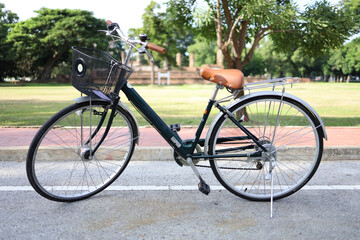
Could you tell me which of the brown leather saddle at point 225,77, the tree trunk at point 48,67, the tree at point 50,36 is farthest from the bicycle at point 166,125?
the tree trunk at point 48,67

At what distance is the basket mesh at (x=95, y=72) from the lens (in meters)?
2.50

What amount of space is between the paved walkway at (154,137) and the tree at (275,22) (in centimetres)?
208

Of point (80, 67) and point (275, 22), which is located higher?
point (275, 22)

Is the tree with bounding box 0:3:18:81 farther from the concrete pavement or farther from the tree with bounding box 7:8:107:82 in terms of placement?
the concrete pavement

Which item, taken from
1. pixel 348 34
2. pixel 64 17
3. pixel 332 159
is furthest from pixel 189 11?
pixel 64 17

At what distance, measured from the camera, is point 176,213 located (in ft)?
9.09

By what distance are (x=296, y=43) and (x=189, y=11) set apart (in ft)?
8.61

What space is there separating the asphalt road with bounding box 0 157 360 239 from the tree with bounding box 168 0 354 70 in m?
3.76

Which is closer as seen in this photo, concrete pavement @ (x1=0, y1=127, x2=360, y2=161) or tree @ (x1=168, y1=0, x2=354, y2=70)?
concrete pavement @ (x1=0, y1=127, x2=360, y2=161)

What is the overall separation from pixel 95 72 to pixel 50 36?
4931 cm

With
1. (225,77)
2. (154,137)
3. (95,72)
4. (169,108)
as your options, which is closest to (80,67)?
(95,72)

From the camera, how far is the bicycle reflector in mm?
2502

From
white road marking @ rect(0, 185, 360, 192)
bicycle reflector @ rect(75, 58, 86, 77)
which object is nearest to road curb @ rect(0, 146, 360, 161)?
white road marking @ rect(0, 185, 360, 192)

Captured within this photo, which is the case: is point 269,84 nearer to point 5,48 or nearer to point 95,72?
point 95,72
